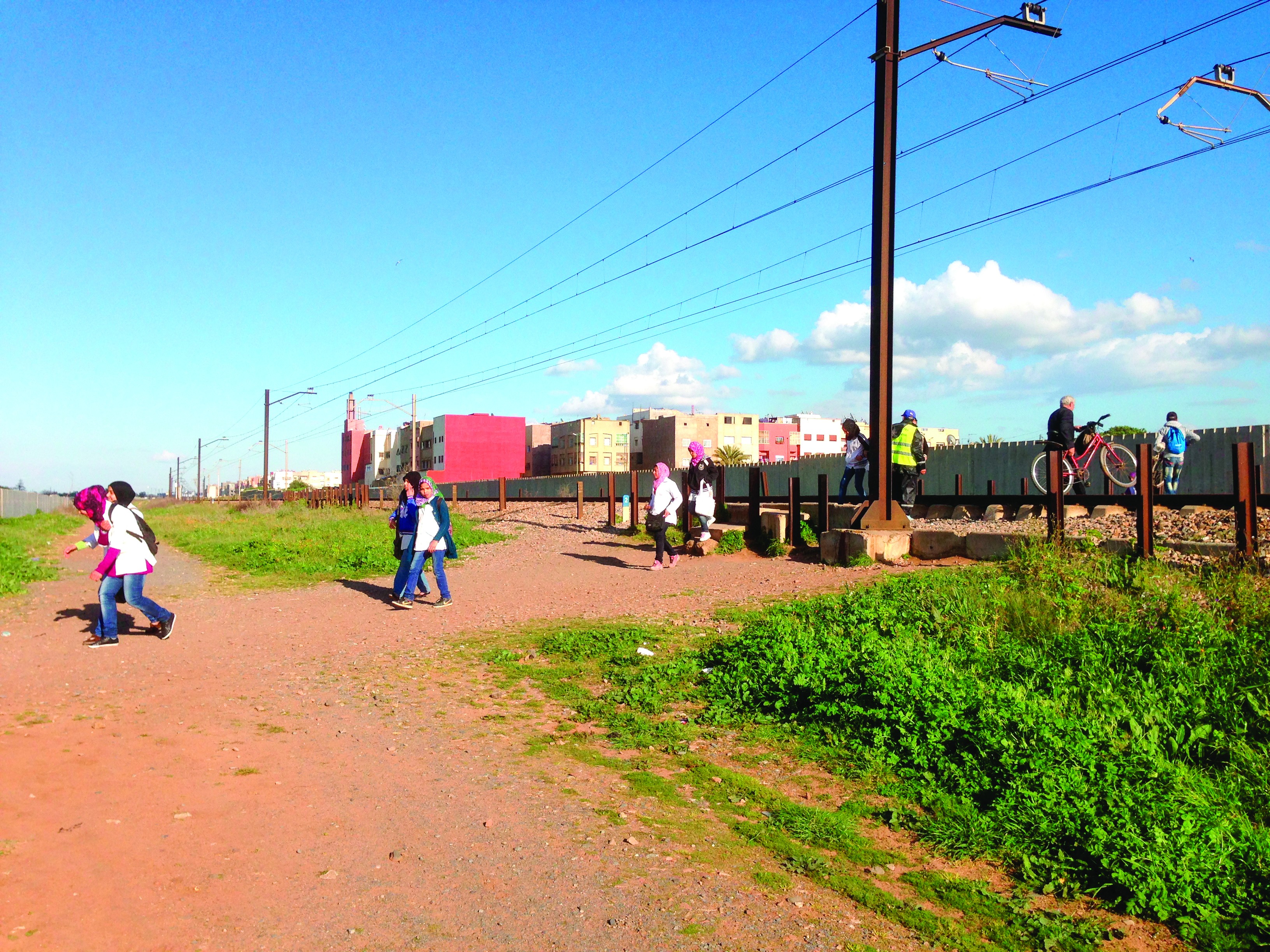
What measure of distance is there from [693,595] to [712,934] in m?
Result: 7.51

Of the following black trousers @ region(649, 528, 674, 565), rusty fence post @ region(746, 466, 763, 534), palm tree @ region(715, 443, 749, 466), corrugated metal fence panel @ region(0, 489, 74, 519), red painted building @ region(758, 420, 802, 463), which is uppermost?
red painted building @ region(758, 420, 802, 463)

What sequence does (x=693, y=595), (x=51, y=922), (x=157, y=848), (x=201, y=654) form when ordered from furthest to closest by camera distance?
(x=693, y=595), (x=201, y=654), (x=157, y=848), (x=51, y=922)

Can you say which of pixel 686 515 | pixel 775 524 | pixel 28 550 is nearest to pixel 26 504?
pixel 28 550

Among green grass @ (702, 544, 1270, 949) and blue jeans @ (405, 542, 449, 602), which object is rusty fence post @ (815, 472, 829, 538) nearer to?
green grass @ (702, 544, 1270, 949)

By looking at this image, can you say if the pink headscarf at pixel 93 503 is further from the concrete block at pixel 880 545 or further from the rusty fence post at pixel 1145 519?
the rusty fence post at pixel 1145 519

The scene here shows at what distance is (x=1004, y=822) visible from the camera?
424 centimetres

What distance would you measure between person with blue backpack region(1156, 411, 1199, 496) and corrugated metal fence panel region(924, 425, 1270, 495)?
1444mm

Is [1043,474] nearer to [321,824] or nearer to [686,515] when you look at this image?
[686,515]

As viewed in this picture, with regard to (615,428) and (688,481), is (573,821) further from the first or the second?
(615,428)

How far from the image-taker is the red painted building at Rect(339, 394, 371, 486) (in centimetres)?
14262

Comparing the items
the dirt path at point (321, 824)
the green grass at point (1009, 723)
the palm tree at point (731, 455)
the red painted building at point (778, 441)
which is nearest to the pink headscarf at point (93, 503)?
the dirt path at point (321, 824)

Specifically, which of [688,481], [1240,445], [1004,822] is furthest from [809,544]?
[1004,822]

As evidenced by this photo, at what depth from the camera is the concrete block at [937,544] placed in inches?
435

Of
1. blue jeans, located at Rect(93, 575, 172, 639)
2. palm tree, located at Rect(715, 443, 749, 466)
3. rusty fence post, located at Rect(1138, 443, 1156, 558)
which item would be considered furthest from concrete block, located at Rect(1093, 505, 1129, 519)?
palm tree, located at Rect(715, 443, 749, 466)
